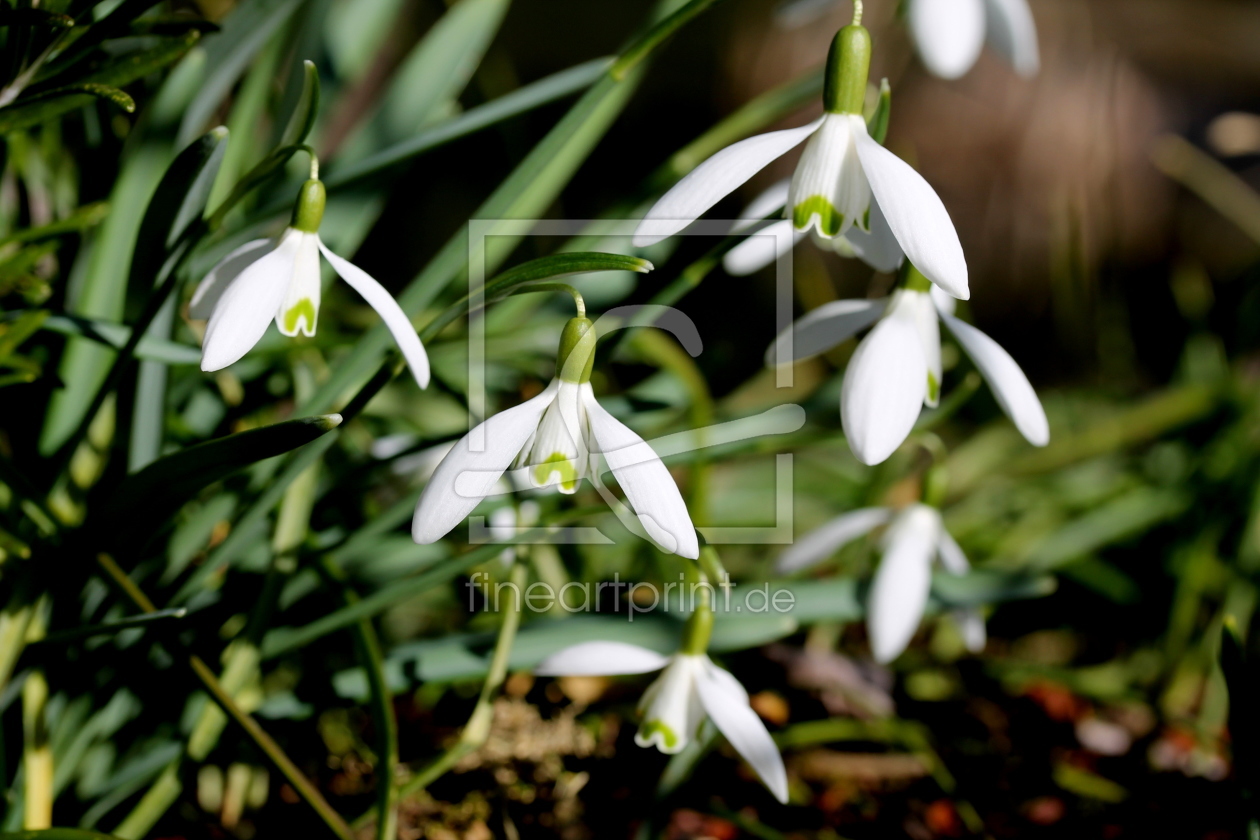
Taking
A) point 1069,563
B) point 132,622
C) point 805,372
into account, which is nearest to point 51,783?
point 132,622

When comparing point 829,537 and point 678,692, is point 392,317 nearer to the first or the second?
point 678,692

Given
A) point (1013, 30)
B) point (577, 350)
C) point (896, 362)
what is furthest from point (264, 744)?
point (1013, 30)

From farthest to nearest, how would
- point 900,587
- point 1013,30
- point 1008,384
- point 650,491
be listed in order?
point 1013,30 → point 900,587 → point 1008,384 → point 650,491

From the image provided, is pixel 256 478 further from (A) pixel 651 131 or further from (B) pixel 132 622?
(A) pixel 651 131

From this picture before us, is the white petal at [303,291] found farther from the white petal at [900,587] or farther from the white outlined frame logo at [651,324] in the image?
the white petal at [900,587]

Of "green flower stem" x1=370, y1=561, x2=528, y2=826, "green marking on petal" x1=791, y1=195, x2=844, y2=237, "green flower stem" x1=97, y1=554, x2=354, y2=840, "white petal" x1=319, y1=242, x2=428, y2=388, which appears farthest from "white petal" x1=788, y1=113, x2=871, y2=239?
"green flower stem" x1=97, y1=554, x2=354, y2=840

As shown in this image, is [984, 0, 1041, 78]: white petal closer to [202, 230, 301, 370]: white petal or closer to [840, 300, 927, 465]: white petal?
[840, 300, 927, 465]: white petal
